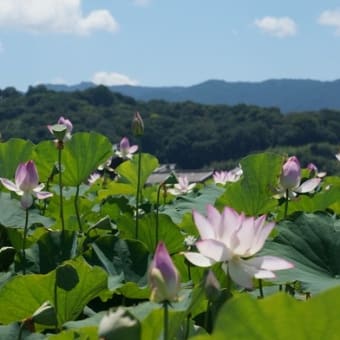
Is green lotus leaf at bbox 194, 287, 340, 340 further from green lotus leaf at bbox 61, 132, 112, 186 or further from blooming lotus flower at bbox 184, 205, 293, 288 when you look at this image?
green lotus leaf at bbox 61, 132, 112, 186

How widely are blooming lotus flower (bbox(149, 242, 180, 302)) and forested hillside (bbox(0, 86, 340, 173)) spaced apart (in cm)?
4177

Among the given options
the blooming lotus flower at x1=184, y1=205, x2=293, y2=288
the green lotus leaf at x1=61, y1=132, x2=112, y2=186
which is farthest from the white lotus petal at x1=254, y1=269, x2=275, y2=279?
the green lotus leaf at x1=61, y1=132, x2=112, y2=186

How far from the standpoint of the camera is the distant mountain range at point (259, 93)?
501ft

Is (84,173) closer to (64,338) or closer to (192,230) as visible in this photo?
(192,230)

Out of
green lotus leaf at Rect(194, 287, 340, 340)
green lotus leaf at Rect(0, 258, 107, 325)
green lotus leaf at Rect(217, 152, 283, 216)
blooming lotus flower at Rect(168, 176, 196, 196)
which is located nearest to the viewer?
green lotus leaf at Rect(194, 287, 340, 340)

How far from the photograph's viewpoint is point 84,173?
1.60 metres

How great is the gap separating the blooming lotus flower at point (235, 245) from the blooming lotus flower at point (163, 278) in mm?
100

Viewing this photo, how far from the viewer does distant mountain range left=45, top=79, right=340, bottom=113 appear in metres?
153

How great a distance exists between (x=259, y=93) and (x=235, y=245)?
537 ft

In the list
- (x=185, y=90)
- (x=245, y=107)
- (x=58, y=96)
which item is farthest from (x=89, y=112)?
(x=185, y=90)

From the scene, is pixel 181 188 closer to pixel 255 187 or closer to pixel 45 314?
pixel 255 187

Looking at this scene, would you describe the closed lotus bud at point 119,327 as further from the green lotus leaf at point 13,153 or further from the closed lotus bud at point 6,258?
the green lotus leaf at point 13,153

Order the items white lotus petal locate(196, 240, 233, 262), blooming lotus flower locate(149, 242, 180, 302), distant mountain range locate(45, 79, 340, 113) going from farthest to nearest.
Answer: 1. distant mountain range locate(45, 79, 340, 113)
2. white lotus petal locate(196, 240, 233, 262)
3. blooming lotus flower locate(149, 242, 180, 302)

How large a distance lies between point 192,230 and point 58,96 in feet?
156
